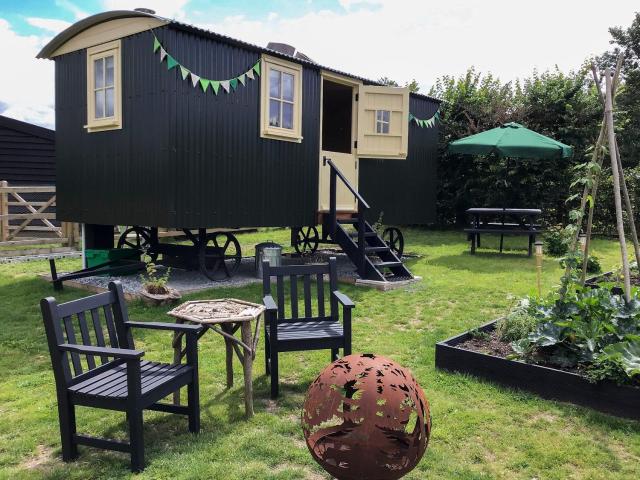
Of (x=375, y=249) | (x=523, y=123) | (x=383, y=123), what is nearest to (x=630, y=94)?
(x=523, y=123)

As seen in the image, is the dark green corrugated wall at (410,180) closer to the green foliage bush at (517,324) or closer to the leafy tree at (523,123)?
the leafy tree at (523,123)

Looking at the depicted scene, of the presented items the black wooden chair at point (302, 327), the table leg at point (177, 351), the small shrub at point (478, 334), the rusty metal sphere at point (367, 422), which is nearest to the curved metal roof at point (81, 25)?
the black wooden chair at point (302, 327)

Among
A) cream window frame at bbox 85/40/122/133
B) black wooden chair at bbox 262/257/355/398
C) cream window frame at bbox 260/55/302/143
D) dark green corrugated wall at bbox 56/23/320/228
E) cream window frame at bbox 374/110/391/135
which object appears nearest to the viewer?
black wooden chair at bbox 262/257/355/398

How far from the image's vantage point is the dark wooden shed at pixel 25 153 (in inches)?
585

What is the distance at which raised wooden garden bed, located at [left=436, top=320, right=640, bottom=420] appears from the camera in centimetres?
327

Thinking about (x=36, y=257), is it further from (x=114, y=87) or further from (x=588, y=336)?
(x=588, y=336)

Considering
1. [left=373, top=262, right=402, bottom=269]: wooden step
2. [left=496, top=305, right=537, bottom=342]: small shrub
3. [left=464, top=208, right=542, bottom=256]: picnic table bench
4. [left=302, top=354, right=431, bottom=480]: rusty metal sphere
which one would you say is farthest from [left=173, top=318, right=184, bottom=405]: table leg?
[left=464, top=208, right=542, bottom=256]: picnic table bench

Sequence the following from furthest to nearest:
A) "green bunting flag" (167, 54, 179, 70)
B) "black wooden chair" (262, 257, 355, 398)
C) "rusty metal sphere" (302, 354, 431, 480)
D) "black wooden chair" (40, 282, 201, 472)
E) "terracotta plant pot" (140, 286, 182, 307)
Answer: "green bunting flag" (167, 54, 179, 70), "terracotta plant pot" (140, 286, 182, 307), "black wooden chair" (262, 257, 355, 398), "black wooden chair" (40, 282, 201, 472), "rusty metal sphere" (302, 354, 431, 480)

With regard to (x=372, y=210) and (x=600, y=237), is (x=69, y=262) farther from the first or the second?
(x=600, y=237)

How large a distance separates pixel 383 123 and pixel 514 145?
2.45 metres

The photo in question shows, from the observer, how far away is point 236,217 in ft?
25.8

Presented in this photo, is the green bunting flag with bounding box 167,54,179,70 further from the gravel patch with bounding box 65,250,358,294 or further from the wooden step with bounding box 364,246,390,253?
the wooden step with bounding box 364,246,390,253

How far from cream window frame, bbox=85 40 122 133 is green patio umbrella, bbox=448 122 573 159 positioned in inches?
246

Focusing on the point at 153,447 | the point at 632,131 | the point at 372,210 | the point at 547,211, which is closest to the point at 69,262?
the point at 372,210
